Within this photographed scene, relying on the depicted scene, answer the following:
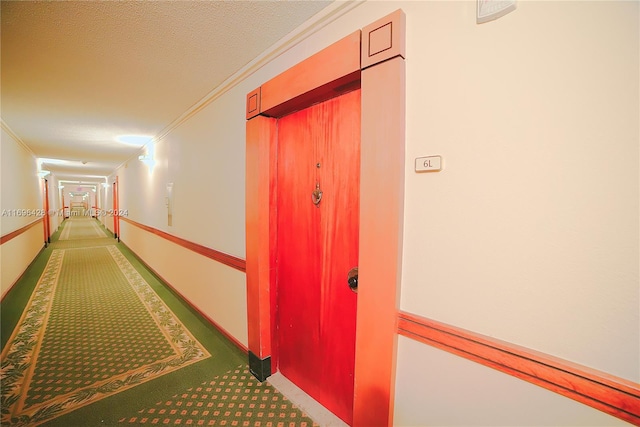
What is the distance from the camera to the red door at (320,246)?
1.61 metres

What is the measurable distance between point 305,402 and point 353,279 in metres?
1.06

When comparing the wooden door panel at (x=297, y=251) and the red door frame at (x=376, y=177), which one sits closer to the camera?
the red door frame at (x=376, y=177)

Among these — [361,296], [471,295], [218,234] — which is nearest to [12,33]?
[218,234]

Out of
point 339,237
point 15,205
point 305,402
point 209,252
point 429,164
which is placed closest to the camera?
point 429,164

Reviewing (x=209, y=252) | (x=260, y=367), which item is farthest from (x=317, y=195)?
(x=209, y=252)

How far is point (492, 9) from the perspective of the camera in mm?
1024

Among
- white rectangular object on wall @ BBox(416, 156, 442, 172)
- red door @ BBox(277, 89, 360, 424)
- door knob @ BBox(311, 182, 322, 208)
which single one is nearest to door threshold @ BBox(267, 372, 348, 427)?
red door @ BBox(277, 89, 360, 424)

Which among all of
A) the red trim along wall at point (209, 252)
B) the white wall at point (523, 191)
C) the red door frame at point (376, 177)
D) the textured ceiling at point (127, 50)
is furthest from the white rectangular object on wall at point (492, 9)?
the red trim along wall at point (209, 252)

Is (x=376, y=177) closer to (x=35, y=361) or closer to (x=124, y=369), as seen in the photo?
(x=124, y=369)

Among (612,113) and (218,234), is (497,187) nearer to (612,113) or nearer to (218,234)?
(612,113)

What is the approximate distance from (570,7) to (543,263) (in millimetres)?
859

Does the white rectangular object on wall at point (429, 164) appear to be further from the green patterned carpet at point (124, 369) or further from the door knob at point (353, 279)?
the green patterned carpet at point (124, 369)

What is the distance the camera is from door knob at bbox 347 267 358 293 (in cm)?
155

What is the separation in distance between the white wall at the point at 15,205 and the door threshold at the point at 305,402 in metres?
4.16
